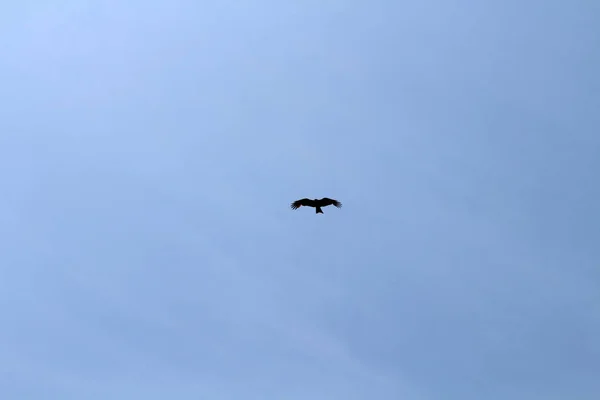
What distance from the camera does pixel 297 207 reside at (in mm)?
199875

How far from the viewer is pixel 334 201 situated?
19862 cm

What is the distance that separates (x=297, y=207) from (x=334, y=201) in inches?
244
